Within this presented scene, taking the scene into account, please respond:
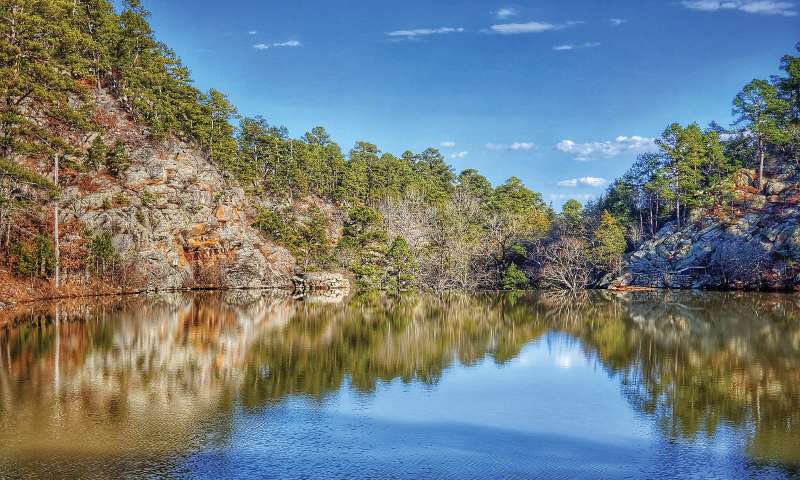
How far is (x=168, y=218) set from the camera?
191 feet

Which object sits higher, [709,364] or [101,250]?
[101,250]

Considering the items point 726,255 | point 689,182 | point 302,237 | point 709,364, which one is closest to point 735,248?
point 726,255

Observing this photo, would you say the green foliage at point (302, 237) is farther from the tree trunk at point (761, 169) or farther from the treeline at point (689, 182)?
the tree trunk at point (761, 169)

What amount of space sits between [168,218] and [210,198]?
A: 6.10 meters

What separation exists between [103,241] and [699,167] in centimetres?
6617

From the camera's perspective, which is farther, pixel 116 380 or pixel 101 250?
pixel 101 250

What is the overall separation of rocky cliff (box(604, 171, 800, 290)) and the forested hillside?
1.60 metres

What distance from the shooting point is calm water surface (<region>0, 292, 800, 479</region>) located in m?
11.1

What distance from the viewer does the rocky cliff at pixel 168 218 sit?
5162 centimetres

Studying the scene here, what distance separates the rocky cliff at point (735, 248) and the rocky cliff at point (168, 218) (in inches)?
1586

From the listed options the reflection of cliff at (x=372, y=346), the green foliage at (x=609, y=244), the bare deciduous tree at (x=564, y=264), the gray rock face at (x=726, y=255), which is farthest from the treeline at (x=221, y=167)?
the reflection of cliff at (x=372, y=346)

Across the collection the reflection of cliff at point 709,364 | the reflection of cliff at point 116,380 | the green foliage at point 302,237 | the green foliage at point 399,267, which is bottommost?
the reflection of cliff at point 709,364

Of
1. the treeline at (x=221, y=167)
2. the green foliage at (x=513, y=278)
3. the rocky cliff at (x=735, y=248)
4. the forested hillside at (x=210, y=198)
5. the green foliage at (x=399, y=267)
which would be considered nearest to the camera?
the treeline at (x=221, y=167)

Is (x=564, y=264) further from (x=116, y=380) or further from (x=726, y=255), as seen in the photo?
(x=116, y=380)
